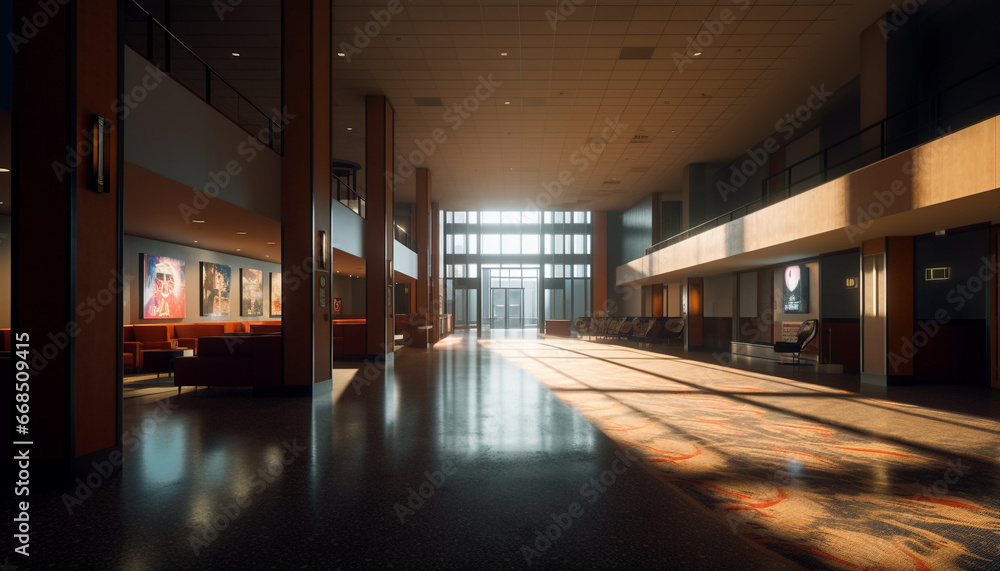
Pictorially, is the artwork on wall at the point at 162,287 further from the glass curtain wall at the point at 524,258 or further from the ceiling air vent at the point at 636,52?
the glass curtain wall at the point at 524,258

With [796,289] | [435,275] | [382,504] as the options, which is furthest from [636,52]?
[435,275]

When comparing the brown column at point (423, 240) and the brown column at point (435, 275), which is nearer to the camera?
the brown column at point (423, 240)

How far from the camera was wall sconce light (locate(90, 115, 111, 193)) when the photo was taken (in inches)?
154

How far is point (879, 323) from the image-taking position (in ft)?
30.3

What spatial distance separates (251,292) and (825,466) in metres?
17.1

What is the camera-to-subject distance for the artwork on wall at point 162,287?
1243 centimetres

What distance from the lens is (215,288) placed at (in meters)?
15.3

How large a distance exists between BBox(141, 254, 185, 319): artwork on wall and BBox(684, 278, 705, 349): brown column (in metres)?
15.3

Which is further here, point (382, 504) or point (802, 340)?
point (802, 340)

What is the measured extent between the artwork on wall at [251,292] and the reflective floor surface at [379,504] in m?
11.8

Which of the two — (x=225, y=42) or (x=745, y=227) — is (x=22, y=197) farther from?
(x=745, y=227)

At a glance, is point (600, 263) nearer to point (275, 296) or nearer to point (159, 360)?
point (275, 296)

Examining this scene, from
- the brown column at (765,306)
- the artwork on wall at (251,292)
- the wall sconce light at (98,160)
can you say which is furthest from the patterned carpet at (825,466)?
the artwork on wall at (251,292)

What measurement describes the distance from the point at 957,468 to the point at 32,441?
6.87 m
